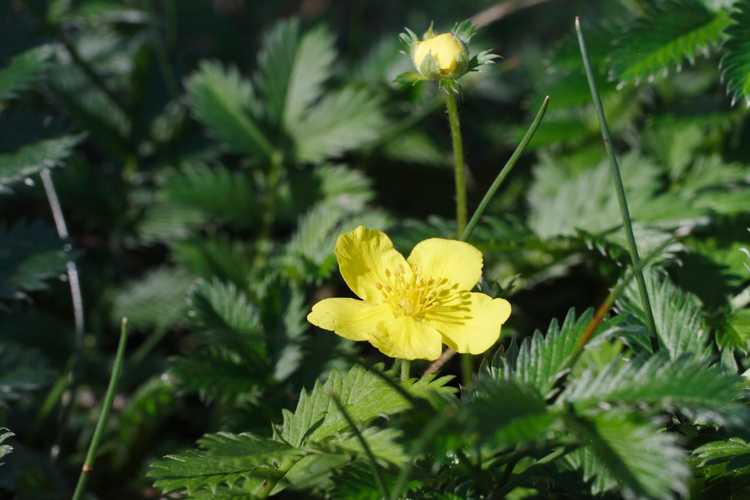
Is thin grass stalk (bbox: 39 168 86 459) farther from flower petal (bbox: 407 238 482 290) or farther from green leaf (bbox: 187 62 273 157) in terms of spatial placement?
flower petal (bbox: 407 238 482 290)

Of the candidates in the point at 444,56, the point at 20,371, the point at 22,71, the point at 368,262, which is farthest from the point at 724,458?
the point at 22,71

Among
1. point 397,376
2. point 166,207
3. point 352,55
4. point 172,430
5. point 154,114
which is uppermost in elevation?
point 352,55

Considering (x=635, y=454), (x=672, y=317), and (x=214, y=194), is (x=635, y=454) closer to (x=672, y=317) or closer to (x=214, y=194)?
(x=672, y=317)

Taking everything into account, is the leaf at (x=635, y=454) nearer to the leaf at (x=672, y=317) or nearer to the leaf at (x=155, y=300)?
the leaf at (x=672, y=317)

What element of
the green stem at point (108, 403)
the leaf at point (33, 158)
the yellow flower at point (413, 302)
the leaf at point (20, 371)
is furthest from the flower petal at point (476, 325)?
the leaf at point (33, 158)

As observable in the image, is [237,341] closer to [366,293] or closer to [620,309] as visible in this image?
[366,293]

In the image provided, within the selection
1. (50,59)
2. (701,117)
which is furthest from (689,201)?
(50,59)

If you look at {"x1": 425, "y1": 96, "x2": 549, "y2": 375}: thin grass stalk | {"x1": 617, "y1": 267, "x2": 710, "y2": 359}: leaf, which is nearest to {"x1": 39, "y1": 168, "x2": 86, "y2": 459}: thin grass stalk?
{"x1": 425, "y1": 96, "x2": 549, "y2": 375}: thin grass stalk
